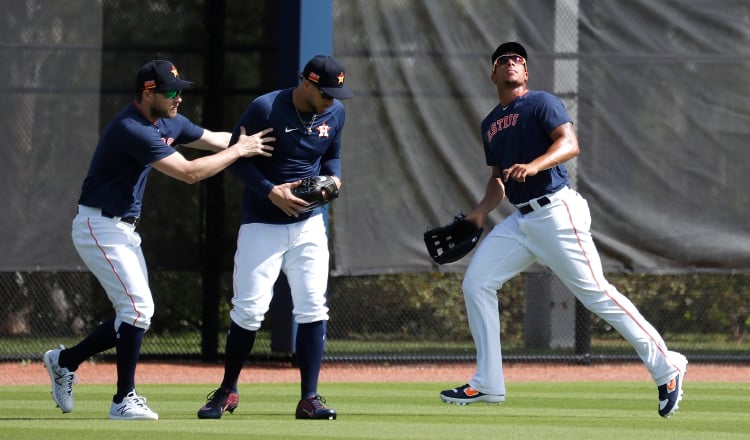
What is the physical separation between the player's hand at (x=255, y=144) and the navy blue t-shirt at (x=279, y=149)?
0.05m

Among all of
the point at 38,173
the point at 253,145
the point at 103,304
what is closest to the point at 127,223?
the point at 253,145

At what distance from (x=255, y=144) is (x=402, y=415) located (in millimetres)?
1731

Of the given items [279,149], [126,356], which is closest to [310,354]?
[126,356]

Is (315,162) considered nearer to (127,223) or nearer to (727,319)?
(127,223)

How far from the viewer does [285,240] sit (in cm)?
711

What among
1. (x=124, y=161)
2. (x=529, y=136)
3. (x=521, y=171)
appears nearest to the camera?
(x=521, y=171)

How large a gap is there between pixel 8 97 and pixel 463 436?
6186 millimetres

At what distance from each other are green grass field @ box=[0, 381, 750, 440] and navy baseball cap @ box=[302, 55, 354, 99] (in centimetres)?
169

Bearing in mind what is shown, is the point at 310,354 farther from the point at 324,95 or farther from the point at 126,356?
the point at 324,95

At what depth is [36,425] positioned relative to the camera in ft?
22.2

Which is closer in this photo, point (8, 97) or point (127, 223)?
point (127, 223)

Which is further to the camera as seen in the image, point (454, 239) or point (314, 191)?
point (454, 239)

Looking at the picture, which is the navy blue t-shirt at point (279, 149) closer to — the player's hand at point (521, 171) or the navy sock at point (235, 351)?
the navy sock at point (235, 351)

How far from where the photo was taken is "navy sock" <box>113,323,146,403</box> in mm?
7066
